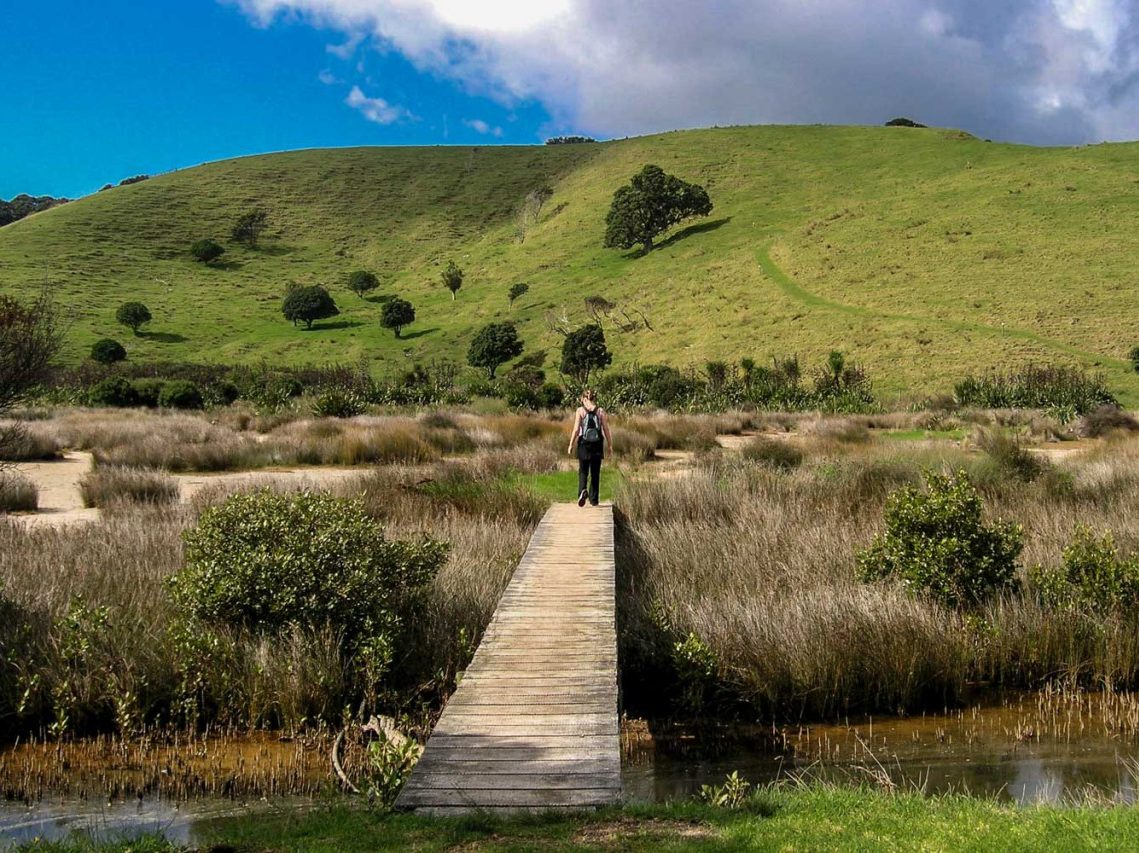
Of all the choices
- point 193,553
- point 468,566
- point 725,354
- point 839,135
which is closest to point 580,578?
point 468,566

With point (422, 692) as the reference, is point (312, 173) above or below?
above

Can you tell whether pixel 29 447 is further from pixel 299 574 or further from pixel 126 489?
pixel 299 574

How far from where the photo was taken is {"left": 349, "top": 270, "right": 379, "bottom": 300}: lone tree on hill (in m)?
88.2

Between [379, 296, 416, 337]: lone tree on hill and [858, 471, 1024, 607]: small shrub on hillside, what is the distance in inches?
2620

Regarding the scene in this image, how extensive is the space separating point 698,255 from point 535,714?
7370 cm

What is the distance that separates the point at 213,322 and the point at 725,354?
139 ft

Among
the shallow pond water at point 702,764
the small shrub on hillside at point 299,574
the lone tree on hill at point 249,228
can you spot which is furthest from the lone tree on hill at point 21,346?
the lone tree on hill at point 249,228

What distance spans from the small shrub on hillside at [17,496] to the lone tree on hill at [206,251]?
83568 millimetres

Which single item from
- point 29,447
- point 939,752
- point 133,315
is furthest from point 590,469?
point 133,315

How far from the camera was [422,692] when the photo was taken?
884 cm

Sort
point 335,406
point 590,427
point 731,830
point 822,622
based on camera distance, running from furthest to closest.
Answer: point 335,406, point 590,427, point 822,622, point 731,830

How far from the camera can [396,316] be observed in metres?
75.2

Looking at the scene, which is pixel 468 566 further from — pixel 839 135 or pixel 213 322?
pixel 839 135

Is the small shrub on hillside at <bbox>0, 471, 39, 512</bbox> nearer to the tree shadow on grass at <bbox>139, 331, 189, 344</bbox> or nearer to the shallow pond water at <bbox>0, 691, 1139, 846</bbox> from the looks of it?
the shallow pond water at <bbox>0, 691, 1139, 846</bbox>
